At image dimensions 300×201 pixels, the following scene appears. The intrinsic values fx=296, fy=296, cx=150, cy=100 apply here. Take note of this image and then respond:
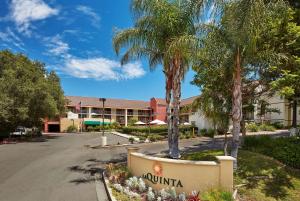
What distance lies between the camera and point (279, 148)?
14.7m

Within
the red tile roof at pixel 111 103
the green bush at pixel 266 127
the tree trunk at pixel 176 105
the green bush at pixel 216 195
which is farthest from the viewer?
the red tile roof at pixel 111 103

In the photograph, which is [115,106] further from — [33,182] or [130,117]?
[33,182]

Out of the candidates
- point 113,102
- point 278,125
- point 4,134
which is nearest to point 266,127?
point 278,125

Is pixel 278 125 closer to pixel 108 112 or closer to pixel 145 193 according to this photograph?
Answer: pixel 145 193

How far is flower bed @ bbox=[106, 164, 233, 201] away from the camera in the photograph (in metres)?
8.73

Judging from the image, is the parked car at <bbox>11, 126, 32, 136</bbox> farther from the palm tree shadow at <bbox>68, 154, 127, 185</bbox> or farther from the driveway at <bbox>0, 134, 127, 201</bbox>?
the palm tree shadow at <bbox>68, 154, 127, 185</bbox>

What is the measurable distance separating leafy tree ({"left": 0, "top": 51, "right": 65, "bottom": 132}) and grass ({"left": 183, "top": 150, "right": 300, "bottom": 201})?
2532cm

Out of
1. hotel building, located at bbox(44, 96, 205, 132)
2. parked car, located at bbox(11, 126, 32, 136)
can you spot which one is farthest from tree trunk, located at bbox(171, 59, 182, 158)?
hotel building, located at bbox(44, 96, 205, 132)

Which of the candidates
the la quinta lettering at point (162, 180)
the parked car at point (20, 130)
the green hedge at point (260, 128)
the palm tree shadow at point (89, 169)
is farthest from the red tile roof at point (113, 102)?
the la quinta lettering at point (162, 180)

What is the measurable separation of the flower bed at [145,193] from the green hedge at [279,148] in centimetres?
616

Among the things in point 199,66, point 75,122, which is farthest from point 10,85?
point 75,122

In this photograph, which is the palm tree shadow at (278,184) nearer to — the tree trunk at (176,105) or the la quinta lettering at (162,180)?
the la quinta lettering at (162,180)

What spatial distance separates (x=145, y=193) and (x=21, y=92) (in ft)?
83.7

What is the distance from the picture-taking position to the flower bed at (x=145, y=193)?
873 cm
